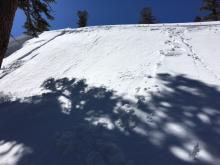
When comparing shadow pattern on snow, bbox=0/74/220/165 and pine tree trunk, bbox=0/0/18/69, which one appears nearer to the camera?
shadow pattern on snow, bbox=0/74/220/165

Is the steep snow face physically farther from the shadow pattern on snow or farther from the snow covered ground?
the shadow pattern on snow

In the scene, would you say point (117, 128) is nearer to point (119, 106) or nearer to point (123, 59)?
point (119, 106)

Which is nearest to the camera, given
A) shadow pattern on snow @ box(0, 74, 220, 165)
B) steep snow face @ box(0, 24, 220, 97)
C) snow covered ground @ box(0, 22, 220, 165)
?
shadow pattern on snow @ box(0, 74, 220, 165)

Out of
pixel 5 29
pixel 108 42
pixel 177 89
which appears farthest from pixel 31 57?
pixel 177 89

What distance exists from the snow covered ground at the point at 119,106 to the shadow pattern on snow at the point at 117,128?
0.5 inches

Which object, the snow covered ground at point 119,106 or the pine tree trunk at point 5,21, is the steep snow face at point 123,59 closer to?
the snow covered ground at point 119,106

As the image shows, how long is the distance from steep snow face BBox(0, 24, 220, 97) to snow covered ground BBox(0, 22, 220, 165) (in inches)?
1.4

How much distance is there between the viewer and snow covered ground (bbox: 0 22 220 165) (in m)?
4.14

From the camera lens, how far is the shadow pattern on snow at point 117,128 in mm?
4004

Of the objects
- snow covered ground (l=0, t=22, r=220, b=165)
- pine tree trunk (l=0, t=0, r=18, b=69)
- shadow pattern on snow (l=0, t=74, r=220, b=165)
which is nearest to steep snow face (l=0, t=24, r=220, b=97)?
snow covered ground (l=0, t=22, r=220, b=165)

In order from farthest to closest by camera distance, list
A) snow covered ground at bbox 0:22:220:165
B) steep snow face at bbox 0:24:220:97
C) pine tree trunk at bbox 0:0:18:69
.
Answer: steep snow face at bbox 0:24:220:97, pine tree trunk at bbox 0:0:18:69, snow covered ground at bbox 0:22:220:165

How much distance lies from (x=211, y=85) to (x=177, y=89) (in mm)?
626

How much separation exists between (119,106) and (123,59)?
3562 mm

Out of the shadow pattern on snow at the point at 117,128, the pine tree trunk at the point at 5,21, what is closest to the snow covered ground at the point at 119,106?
the shadow pattern on snow at the point at 117,128
